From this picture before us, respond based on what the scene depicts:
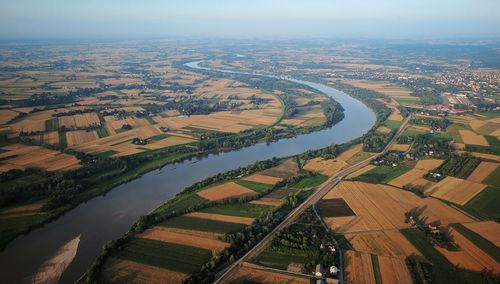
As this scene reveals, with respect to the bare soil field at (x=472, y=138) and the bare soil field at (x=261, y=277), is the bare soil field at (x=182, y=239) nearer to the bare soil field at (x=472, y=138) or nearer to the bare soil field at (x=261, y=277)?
the bare soil field at (x=261, y=277)

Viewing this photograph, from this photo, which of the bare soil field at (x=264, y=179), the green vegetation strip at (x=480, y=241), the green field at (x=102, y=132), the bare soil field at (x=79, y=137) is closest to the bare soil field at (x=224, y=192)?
the bare soil field at (x=264, y=179)

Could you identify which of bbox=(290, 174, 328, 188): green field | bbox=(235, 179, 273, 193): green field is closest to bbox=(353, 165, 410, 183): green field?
bbox=(290, 174, 328, 188): green field

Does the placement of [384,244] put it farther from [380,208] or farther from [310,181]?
[310,181]

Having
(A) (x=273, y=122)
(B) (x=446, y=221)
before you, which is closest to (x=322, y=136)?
(A) (x=273, y=122)

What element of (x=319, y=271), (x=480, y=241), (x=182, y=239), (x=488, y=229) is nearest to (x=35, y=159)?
(x=182, y=239)

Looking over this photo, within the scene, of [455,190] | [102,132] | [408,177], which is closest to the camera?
[455,190]

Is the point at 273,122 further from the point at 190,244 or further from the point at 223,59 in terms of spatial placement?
the point at 223,59
